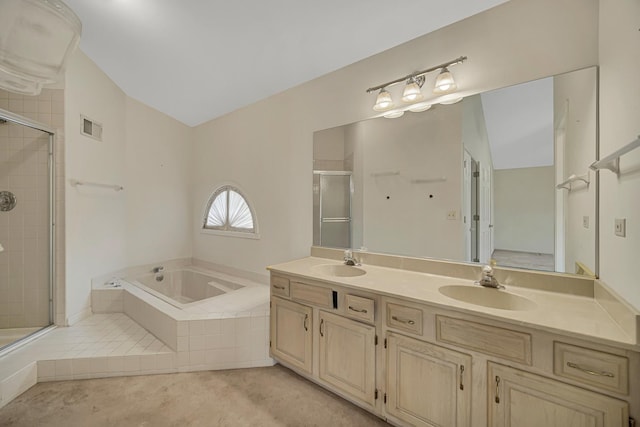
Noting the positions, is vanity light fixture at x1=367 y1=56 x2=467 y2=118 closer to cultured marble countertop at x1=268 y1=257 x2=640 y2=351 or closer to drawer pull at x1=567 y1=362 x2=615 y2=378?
cultured marble countertop at x1=268 y1=257 x2=640 y2=351

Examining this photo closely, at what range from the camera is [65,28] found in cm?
142

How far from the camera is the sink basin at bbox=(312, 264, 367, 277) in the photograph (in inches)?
82.5

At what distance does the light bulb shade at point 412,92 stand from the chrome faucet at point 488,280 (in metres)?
1.24

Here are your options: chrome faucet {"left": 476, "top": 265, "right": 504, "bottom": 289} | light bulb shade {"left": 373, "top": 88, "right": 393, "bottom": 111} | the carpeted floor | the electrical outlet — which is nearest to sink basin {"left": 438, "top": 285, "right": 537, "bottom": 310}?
chrome faucet {"left": 476, "top": 265, "right": 504, "bottom": 289}

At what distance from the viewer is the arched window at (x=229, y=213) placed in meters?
3.33

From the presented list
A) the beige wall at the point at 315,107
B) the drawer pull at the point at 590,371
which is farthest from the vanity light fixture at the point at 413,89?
the drawer pull at the point at 590,371

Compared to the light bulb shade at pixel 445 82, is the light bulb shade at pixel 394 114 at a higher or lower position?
lower

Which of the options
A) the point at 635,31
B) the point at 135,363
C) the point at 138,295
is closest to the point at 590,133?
the point at 635,31

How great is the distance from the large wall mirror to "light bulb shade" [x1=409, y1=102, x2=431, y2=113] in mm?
42

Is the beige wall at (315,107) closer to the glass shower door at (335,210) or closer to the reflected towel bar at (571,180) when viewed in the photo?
the glass shower door at (335,210)

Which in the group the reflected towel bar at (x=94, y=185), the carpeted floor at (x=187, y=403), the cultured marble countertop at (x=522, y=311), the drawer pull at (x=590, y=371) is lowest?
the carpeted floor at (x=187, y=403)

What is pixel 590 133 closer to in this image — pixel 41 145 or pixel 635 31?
pixel 635 31

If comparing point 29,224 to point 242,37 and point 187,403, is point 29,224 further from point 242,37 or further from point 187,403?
point 242,37

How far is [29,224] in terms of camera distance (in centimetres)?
253
